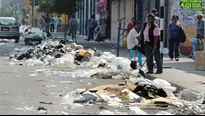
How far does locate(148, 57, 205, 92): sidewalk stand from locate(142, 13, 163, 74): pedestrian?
446 mm

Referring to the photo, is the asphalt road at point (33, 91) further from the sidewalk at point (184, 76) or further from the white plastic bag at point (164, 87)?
the white plastic bag at point (164, 87)

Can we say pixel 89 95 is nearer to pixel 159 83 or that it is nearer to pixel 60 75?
pixel 159 83

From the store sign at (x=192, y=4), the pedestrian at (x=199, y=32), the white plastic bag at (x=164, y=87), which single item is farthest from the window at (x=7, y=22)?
the white plastic bag at (x=164, y=87)

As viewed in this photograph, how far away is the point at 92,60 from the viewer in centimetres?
2205

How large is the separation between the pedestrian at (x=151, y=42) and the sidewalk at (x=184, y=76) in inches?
17.6

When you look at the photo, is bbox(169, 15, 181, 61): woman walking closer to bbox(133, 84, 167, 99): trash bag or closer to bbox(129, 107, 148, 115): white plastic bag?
bbox(133, 84, 167, 99): trash bag

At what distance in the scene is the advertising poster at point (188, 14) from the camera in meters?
A: 25.0

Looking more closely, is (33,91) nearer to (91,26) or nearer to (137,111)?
(137,111)

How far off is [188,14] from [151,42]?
9.18 metres

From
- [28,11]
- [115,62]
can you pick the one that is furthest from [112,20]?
[28,11]

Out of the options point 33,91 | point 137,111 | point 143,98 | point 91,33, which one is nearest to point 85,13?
point 91,33

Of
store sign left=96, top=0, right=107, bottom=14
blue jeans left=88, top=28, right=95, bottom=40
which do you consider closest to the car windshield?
blue jeans left=88, top=28, right=95, bottom=40

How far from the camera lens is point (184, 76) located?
16.2 metres

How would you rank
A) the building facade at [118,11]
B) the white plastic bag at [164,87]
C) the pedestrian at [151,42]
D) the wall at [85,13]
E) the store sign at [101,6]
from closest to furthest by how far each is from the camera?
the white plastic bag at [164,87] < the pedestrian at [151,42] < the building facade at [118,11] < the store sign at [101,6] < the wall at [85,13]
